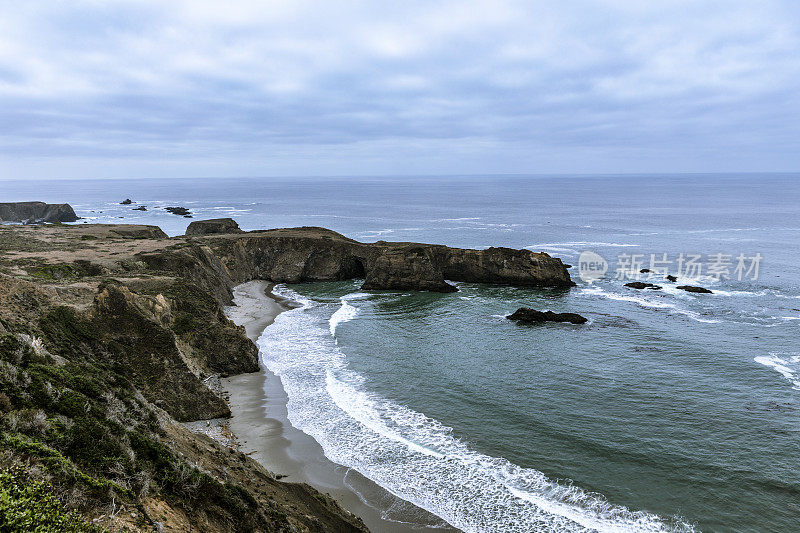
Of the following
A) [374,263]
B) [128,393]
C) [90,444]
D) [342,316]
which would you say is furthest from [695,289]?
[90,444]

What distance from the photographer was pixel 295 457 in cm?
2038

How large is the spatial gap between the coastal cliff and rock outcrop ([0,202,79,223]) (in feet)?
314

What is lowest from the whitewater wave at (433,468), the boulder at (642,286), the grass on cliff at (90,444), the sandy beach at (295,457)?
the sandy beach at (295,457)

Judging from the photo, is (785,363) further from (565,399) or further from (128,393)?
(128,393)

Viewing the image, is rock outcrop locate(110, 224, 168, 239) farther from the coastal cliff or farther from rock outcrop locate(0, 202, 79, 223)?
rock outcrop locate(0, 202, 79, 223)

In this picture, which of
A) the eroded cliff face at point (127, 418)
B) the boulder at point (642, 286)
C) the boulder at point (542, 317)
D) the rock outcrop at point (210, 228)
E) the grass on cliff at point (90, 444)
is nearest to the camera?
the grass on cliff at point (90, 444)

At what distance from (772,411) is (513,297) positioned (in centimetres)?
3079

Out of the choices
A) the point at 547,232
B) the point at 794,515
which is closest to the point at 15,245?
the point at 794,515

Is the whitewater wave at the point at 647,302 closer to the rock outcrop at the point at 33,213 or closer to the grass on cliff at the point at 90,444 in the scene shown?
the grass on cliff at the point at 90,444

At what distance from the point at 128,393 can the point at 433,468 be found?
11.8 meters

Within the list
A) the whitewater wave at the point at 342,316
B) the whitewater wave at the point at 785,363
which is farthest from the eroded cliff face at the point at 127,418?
the whitewater wave at the point at 785,363

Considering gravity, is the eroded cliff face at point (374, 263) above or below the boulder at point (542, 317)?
above

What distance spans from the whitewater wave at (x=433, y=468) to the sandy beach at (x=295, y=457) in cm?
45

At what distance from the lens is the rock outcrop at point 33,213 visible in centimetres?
13050
